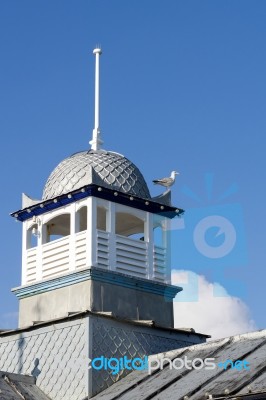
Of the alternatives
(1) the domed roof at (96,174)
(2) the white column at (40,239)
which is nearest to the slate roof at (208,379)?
(2) the white column at (40,239)

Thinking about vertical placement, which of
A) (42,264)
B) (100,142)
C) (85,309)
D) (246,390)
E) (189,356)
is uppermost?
(100,142)

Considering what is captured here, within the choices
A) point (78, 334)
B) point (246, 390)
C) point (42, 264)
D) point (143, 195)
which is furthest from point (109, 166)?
point (246, 390)

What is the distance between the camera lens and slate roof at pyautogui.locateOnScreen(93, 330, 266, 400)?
71.3ft

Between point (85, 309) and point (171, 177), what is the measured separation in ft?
18.2

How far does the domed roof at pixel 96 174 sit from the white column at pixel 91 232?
2.24 feet

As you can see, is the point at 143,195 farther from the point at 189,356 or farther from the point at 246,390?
the point at 246,390

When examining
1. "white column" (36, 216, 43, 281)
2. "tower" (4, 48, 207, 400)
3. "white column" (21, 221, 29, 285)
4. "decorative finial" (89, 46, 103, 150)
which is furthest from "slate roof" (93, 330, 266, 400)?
"decorative finial" (89, 46, 103, 150)

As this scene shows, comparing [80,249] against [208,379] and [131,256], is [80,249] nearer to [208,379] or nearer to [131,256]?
[131,256]

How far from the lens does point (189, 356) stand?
2612cm

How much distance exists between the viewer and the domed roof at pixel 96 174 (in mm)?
29391

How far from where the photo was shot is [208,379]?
76.8ft

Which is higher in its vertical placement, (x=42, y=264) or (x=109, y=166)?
(x=109, y=166)

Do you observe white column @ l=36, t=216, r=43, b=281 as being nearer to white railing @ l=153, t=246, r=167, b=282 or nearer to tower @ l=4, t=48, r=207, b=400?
tower @ l=4, t=48, r=207, b=400

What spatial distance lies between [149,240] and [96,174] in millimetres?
2777
